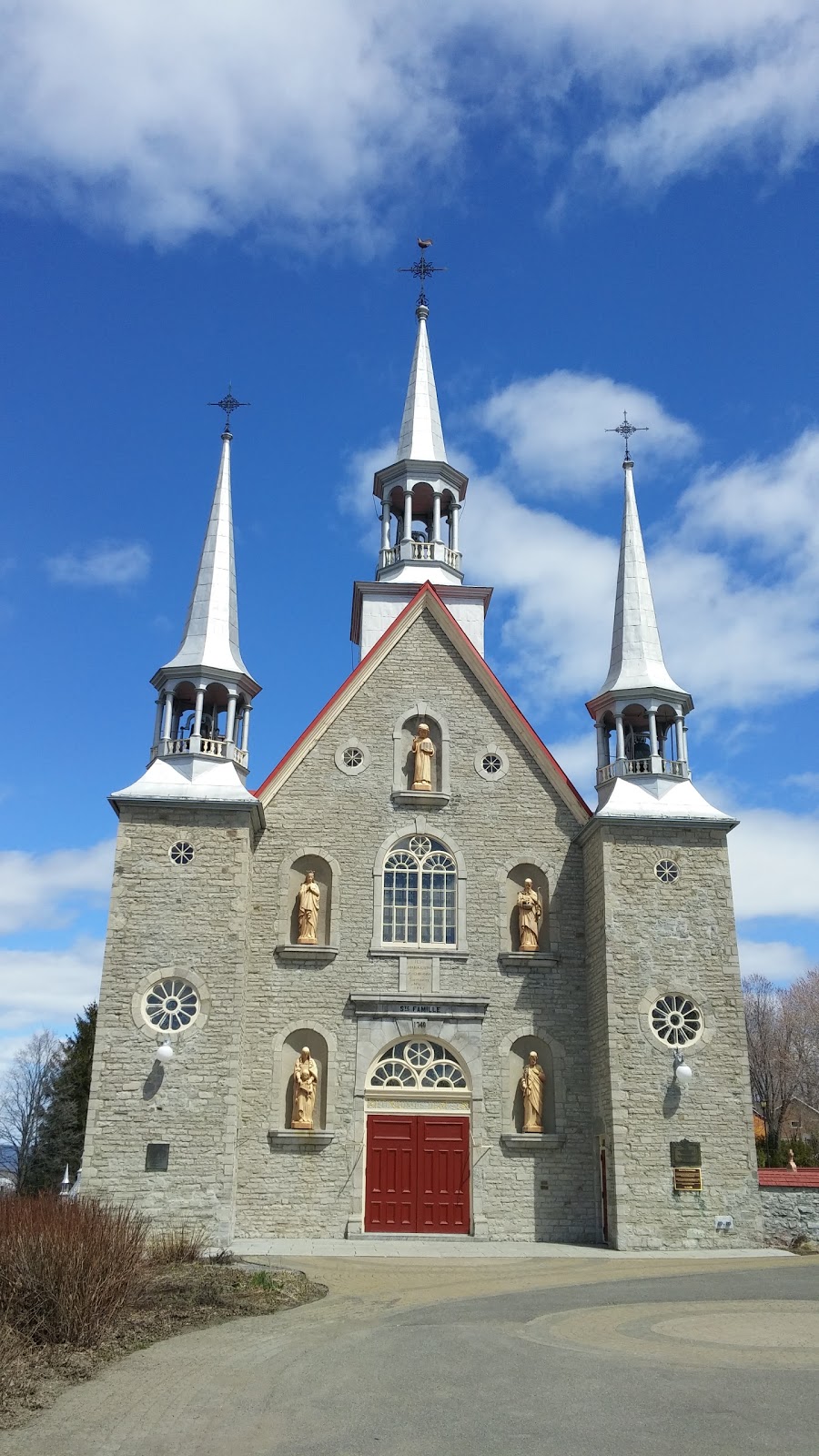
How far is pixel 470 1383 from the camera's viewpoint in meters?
8.69

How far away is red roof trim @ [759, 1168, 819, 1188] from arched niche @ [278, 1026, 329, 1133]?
809cm

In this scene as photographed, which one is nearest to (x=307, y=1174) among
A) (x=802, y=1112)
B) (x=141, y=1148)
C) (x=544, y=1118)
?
(x=141, y=1148)

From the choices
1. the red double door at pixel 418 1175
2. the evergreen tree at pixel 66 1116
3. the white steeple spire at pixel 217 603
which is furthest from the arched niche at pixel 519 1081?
the evergreen tree at pixel 66 1116

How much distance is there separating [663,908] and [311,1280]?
987 cm

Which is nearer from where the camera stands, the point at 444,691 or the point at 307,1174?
the point at 307,1174

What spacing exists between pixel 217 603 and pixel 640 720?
957 centimetres

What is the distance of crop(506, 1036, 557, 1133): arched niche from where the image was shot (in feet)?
69.2

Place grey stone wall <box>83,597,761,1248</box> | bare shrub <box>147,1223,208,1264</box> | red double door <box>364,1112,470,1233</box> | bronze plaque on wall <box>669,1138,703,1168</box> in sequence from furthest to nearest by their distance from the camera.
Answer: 1. red double door <box>364,1112,470,1233</box>
2. bronze plaque on wall <box>669,1138,703,1168</box>
3. grey stone wall <box>83,597,761,1248</box>
4. bare shrub <box>147,1223,208,1264</box>

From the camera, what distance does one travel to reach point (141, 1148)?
62.4 feet

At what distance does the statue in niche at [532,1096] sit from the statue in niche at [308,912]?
476 centimetres

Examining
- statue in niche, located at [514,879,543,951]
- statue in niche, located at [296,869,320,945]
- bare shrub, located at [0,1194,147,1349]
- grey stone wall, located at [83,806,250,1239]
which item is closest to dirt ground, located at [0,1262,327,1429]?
bare shrub, located at [0,1194,147,1349]

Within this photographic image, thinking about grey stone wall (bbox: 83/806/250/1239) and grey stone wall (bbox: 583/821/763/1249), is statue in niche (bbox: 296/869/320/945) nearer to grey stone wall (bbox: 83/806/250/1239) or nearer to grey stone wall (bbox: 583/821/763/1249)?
grey stone wall (bbox: 83/806/250/1239)

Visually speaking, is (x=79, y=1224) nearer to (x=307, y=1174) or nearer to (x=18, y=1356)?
(x=18, y=1356)

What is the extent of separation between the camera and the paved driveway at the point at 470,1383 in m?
7.09
